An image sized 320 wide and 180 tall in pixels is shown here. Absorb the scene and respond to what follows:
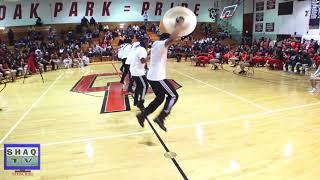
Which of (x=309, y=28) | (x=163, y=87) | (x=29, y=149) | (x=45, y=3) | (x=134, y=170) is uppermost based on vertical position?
(x=45, y=3)

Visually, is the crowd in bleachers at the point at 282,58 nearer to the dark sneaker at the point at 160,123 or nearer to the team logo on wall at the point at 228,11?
the team logo on wall at the point at 228,11

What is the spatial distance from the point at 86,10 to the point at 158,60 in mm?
25445

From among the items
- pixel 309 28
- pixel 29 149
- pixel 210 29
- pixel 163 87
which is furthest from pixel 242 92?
pixel 210 29

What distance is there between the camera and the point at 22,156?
3.28 meters

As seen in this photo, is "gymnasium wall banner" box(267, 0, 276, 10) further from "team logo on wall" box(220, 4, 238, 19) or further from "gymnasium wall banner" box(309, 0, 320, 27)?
"gymnasium wall banner" box(309, 0, 320, 27)

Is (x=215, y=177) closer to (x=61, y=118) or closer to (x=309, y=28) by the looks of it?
(x=61, y=118)

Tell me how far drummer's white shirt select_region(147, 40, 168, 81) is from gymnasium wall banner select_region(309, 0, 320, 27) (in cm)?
1689

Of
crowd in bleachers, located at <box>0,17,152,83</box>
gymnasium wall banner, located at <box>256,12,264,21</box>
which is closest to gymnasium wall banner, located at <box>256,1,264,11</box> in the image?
gymnasium wall banner, located at <box>256,12,264,21</box>

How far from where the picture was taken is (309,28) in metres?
19.8

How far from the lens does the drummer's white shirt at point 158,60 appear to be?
16.1ft

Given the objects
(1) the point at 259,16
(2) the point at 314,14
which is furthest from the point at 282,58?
(1) the point at 259,16

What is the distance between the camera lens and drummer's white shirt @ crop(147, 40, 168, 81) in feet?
16.1

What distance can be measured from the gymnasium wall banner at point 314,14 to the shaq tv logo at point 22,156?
1927cm

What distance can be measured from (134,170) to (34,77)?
38.3 ft
